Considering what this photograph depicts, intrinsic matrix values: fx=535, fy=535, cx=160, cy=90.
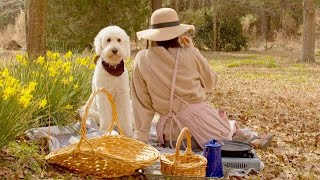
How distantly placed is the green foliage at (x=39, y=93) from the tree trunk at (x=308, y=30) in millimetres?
12586

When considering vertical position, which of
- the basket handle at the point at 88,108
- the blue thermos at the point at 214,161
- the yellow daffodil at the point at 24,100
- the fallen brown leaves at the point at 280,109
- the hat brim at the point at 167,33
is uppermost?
the hat brim at the point at 167,33

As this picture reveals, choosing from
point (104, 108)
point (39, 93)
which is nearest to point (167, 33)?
point (104, 108)

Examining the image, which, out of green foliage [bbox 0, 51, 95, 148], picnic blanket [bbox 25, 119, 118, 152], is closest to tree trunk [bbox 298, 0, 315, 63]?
green foliage [bbox 0, 51, 95, 148]

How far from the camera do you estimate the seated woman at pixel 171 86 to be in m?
5.13

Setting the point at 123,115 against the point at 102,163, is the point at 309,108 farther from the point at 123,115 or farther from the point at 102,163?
the point at 102,163

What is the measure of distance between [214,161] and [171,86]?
1.12 meters

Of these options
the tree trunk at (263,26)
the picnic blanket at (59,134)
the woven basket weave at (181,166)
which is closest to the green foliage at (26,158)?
the picnic blanket at (59,134)

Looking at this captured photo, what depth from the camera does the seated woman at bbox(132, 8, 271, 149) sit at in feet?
16.8

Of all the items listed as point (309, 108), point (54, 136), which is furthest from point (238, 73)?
point (54, 136)

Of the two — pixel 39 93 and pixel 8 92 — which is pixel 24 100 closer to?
pixel 8 92

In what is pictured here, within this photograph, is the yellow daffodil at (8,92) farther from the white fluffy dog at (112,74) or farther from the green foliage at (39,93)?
the white fluffy dog at (112,74)

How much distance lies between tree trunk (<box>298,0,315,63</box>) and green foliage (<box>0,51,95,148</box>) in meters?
12.6

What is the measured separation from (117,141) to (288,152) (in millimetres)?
2028

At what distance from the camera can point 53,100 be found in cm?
520
